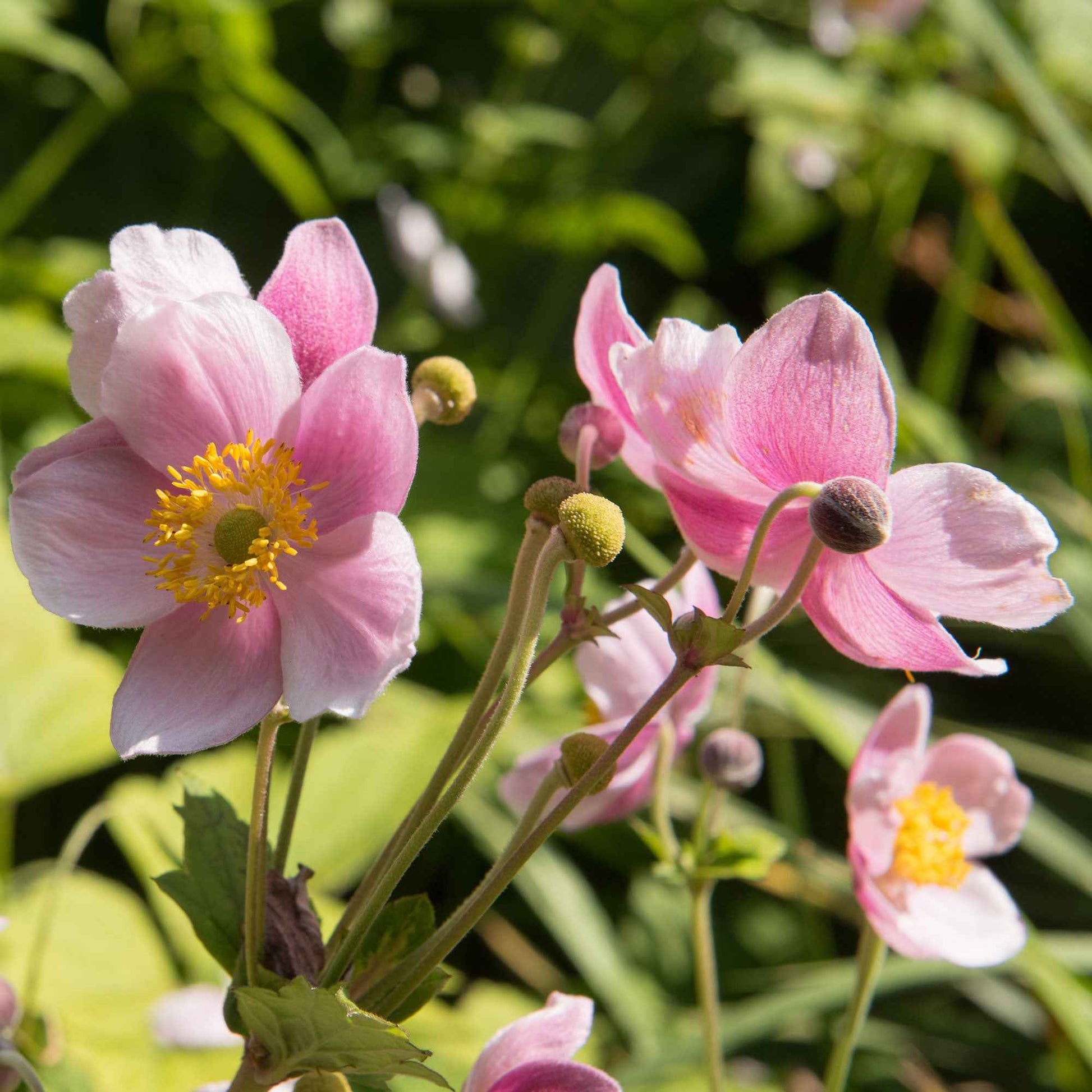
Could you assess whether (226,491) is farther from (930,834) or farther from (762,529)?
(930,834)

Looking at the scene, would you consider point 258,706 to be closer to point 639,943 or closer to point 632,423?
point 632,423

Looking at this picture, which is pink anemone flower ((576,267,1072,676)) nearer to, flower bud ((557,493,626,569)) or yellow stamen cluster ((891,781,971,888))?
flower bud ((557,493,626,569))

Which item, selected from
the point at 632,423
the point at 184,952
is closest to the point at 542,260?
the point at 184,952

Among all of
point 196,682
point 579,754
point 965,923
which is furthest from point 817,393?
point 965,923

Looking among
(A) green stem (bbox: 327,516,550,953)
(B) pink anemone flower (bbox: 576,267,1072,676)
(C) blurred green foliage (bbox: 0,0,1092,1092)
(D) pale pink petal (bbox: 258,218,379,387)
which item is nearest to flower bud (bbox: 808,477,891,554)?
(B) pink anemone flower (bbox: 576,267,1072,676)

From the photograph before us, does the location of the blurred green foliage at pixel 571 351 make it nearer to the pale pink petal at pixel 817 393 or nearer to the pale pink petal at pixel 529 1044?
the pale pink petal at pixel 529 1044

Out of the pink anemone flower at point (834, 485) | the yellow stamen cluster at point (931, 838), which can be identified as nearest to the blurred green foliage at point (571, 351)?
the yellow stamen cluster at point (931, 838)
